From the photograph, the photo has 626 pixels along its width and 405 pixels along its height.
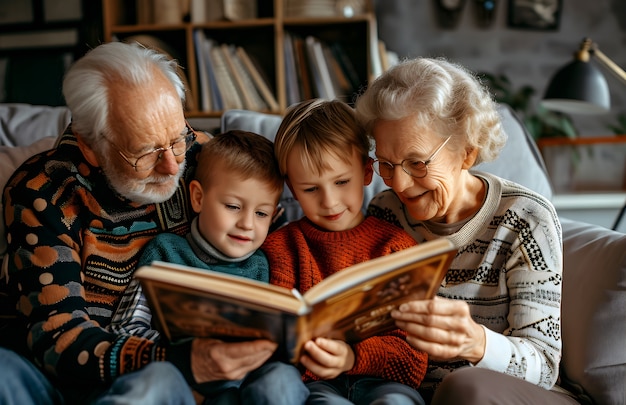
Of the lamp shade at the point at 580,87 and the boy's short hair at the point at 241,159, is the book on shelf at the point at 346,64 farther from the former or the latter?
the boy's short hair at the point at 241,159

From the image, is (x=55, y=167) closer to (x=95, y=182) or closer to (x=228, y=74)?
(x=95, y=182)

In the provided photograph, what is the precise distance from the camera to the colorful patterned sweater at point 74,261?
3.64 ft

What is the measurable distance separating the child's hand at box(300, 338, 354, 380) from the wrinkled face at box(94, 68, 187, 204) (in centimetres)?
53

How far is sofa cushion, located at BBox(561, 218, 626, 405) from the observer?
4.17ft

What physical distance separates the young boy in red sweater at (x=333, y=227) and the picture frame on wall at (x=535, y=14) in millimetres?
2193

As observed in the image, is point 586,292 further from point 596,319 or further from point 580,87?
point 580,87

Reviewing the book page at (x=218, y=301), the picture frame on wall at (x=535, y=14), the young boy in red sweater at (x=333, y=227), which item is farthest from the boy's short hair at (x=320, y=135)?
the picture frame on wall at (x=535, y=14)

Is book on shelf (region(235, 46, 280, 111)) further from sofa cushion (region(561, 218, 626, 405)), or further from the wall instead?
sofa cushion (region(561, 218, 626, 405))

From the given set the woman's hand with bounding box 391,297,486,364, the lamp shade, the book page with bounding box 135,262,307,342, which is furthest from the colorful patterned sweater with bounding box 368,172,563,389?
the lamp shade

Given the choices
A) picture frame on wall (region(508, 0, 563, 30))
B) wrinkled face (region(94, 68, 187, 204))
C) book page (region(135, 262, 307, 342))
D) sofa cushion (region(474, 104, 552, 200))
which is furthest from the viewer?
picture frame on wall (region(508, 0, 563, 30))

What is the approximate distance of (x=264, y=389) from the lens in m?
1.05

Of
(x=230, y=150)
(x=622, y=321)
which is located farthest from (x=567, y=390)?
(x=230, y=150)

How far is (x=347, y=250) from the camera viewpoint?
54.2 inches

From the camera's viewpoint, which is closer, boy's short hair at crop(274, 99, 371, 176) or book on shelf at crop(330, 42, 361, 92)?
boy's short hair at crop(274, 99, 371, 176)
